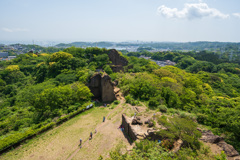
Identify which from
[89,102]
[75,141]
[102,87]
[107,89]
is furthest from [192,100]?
[75,141]

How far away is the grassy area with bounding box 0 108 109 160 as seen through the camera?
13.6 metres

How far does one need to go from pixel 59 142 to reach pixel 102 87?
39.9 feet

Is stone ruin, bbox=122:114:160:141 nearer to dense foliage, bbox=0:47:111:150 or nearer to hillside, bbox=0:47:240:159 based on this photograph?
hillside, bbox=0:47:240:159

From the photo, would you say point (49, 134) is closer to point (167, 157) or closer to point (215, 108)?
point (167, 157)

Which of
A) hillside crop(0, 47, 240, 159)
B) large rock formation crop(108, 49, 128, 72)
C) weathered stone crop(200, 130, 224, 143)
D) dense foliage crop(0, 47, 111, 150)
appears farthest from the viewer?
large rock formation crop(108, 49, 128, 72)

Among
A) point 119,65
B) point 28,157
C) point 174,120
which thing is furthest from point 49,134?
point 119,65

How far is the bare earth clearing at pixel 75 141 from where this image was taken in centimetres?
1363

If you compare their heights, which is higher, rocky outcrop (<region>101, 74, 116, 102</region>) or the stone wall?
rocky outcrop (<region>101, 74, 116, 102</region>)

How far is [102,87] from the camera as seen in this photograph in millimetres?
24984

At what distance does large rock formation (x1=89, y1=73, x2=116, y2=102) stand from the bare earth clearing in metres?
5.43

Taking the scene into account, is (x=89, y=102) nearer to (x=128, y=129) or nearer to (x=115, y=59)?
(x=128, y=129)

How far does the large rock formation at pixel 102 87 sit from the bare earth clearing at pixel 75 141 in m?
5.43

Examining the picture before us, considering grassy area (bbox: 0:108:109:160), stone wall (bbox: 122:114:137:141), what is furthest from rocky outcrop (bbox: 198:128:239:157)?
grassy area (bbox: 0:108:109:160)

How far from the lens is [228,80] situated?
52969mm
